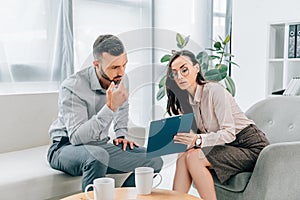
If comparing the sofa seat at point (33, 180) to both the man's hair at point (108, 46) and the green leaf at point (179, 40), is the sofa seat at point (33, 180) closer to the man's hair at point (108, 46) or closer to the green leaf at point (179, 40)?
the man's hair at point (108, 46)

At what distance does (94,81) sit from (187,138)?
0.52 meters

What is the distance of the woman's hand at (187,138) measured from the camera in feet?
4.79

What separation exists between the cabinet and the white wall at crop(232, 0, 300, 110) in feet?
0.15

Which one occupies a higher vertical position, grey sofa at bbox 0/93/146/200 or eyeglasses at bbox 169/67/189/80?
eyeglasses at bbox 169/67/189/80

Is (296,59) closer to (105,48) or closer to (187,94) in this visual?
(187,94)

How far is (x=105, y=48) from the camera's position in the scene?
159 centimetres

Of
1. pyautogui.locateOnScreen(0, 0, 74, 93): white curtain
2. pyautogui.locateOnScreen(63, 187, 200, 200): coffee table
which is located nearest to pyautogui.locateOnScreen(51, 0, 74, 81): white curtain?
pyautogui.locateOnScreen(0, 0, 74, 93): white curtain

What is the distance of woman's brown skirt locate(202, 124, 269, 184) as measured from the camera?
5.35 feet

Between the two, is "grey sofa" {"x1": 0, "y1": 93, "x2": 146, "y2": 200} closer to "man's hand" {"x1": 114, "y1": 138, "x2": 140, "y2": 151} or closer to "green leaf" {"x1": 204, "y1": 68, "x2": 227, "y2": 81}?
"man's hand" {"x1": 114, "y1": 138, "x2": 140, "y2": 151}

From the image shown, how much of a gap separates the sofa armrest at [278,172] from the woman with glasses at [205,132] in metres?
0.09

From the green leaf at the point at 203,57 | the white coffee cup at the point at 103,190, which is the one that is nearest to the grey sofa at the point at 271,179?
the white coffee cup at the point at 103,190

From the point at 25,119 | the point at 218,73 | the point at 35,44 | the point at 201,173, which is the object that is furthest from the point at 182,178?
the point at 35,44

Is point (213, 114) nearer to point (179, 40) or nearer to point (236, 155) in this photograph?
point (236, 155)

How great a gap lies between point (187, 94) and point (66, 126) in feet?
1.95
